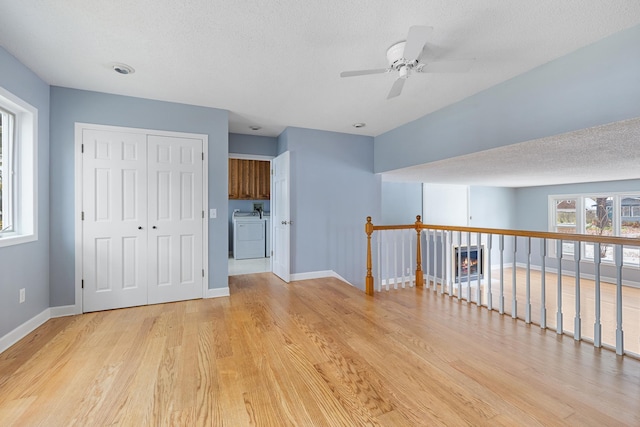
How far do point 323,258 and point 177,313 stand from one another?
2.20 meters

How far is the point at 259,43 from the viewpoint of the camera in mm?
2082

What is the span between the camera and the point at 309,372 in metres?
→ 1.87

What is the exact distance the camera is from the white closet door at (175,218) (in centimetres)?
322

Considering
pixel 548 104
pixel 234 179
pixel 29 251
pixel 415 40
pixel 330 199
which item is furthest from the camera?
pixel 234 179

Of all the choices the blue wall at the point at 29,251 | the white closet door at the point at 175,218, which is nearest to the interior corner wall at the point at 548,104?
the white closet door at the point at 175,218

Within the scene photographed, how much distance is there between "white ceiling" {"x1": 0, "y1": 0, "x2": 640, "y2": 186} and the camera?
5.67ft

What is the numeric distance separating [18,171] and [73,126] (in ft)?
2.22

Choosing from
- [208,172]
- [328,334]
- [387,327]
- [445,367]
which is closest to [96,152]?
[208,172]

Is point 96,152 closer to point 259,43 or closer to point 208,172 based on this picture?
point 208,172

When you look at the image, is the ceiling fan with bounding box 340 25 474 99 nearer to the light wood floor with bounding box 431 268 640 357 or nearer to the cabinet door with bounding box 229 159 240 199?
the light wood floor with bounding box 431 268 640 357

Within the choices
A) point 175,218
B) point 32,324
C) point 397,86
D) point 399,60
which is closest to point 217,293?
point 175,218

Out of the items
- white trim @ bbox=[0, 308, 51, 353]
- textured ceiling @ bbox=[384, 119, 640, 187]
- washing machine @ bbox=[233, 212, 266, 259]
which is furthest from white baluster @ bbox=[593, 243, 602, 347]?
washing machine @ bbox=[233, 212, 266, 259]

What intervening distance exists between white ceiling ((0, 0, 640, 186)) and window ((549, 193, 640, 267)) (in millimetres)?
5760

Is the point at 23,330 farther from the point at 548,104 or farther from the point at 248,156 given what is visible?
the point at 548,104
